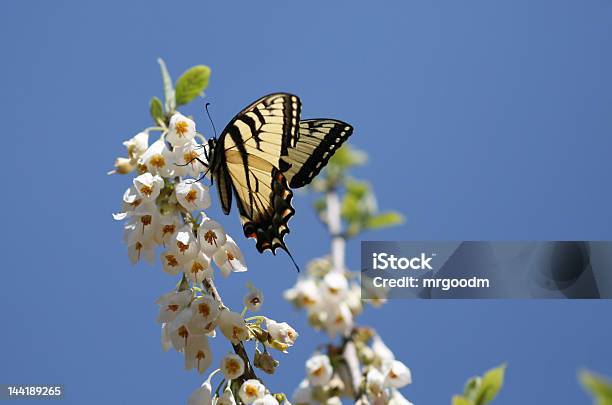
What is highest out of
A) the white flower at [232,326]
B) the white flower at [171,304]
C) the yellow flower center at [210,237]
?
the yellow flower center at [210,237]

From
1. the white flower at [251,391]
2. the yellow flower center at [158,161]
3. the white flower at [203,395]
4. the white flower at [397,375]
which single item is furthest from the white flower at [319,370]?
the yellow flower center at [158,161]

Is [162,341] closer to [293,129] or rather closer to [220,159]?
[220,159]

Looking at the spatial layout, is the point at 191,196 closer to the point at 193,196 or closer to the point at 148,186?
the point at 193,196

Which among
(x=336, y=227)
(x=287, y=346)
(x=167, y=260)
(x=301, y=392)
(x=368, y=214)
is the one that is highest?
(x=368, y=214)

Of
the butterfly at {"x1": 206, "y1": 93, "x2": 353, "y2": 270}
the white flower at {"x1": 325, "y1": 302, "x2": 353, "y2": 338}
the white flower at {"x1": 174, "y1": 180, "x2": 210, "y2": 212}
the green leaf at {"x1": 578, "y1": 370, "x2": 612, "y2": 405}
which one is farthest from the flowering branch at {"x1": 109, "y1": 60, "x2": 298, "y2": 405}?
the green leaf at {"x1": 578, "y1": 370, "x2": 612, "y2": 405}

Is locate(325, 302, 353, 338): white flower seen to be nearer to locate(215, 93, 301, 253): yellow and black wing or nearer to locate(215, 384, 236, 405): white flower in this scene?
locate(215, 384, 236, 405): white flower

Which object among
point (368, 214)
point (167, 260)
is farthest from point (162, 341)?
point (368, 214)

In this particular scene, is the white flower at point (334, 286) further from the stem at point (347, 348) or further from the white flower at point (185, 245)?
the white flower at point (185, 245)
